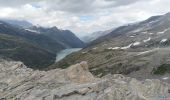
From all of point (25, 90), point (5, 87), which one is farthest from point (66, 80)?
point (5, 87)

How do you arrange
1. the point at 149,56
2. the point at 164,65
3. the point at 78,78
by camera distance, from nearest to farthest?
the point at 78,78, the point at 164,65, the point at 149,56

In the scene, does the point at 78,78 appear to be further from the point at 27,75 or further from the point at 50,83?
the point at 27,75

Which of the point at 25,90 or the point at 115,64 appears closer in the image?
the point at 25,90

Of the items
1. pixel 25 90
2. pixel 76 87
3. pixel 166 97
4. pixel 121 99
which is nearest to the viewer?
pixel 121 99

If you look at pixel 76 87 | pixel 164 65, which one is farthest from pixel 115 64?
pixel 76 87

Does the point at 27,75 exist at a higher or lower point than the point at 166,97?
higher

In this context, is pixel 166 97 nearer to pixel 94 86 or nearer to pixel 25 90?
pixel 94 86
